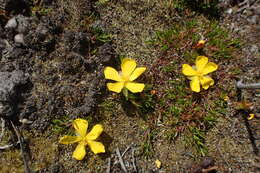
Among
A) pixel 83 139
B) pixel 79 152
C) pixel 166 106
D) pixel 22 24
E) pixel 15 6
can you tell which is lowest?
pixel 79 152

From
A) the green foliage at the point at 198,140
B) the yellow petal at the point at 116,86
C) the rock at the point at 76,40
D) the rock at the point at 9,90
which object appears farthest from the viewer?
the green foliage at the point at 198,140

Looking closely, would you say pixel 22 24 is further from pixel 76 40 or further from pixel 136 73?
pixel 136 73

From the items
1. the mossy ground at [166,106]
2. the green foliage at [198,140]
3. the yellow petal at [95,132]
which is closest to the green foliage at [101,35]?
the mossy ground at [166,106]

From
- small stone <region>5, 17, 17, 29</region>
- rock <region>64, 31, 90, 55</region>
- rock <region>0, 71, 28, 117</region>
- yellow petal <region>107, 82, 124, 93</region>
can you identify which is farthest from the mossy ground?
small stone <region>5, 17, 17, 29</region>

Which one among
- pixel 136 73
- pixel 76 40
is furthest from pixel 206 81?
pixel 76 40

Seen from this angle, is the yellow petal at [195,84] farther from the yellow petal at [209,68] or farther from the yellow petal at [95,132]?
the yellow petal at [95,132]

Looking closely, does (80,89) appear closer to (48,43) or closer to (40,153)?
(48,43)
